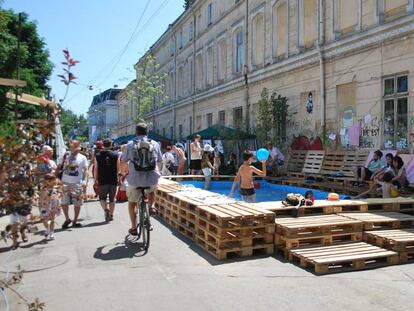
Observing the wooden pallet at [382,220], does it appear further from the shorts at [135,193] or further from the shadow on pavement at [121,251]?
the shadow on pavement at [121,251]

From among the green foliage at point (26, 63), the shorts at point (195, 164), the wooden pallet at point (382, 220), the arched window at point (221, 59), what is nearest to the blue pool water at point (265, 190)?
the shorts at point (195, 164)

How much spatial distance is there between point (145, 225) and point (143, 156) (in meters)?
1.12

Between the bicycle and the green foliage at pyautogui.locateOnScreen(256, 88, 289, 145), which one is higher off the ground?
the green foliage at pyautogui.locateOnScreen(256, 88, 289, 145)

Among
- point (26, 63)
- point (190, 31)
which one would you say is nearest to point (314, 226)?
point (26, 63)

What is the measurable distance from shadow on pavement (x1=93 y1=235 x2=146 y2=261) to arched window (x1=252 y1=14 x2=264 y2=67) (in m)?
18.2

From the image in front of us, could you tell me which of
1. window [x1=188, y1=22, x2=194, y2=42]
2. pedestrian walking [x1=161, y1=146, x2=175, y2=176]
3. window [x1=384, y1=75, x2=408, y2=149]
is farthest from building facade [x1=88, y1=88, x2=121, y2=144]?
window [x1=384, y1=75, x2=408, y2=149]

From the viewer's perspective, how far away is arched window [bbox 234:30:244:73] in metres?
27.0

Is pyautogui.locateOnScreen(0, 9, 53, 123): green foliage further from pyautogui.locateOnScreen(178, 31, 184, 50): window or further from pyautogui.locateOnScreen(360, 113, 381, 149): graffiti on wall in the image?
pyautogui.locateOnScreen(360, 113, 381, 149): graffiti on wall

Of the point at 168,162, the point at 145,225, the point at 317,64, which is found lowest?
the point at 145,225

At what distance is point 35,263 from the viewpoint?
22.2 ft

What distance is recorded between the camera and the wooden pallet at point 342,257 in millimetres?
6168

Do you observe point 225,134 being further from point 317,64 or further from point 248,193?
point 248,193

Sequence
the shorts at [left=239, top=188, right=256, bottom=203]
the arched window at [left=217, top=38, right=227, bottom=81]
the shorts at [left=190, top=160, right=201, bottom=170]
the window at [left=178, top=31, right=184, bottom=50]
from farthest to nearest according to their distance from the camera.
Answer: the window at [left=178, top=31, right=184, bottom=50] → the arched window at [left=217, top=38, right=227, bottom=81] → the shorts at [left=190, top=160, right=201, bottom=170] → the shorts at [left=239, top=188, right=256, bottom=203]

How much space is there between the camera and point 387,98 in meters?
14.9
